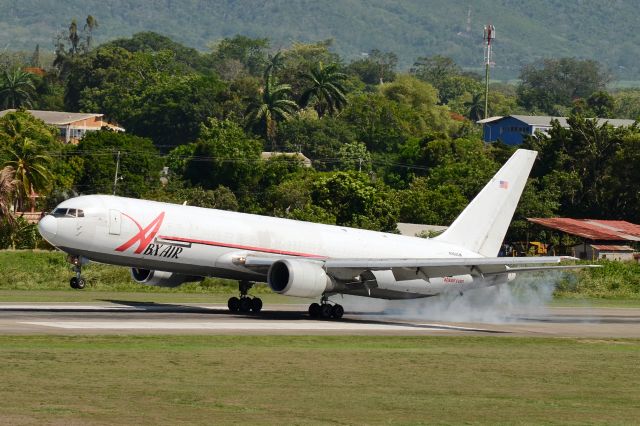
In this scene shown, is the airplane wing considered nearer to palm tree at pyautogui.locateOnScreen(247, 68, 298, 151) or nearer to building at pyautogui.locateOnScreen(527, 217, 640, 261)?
building at pyautogui.locateOnScreen(527, 217, 640, 261)

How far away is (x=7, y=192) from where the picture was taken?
318ft

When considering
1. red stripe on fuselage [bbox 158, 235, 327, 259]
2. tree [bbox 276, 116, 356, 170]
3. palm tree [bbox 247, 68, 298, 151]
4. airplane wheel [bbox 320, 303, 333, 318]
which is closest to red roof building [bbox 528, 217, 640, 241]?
airplane wheel [bbox 320, 303, 333, 318]

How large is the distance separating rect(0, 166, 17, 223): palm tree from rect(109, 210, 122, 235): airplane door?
48.4 meters

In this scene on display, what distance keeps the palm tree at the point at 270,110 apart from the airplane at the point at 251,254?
13853cm

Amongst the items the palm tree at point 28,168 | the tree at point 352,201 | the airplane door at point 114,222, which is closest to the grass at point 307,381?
the airplane door at point 114,222

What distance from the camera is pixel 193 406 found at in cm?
2600

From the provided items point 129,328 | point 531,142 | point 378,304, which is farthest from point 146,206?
point 531,142

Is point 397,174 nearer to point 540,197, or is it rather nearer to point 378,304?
point 540,197

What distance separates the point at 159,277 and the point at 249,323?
19.4ft

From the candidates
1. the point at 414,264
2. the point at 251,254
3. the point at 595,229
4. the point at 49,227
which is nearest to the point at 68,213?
the point at 49,227

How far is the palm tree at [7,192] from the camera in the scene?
93875 millimetres

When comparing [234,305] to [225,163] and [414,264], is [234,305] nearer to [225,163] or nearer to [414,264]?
[414,264]

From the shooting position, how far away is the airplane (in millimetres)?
47219

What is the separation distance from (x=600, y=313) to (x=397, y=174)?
100 metres
